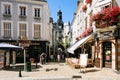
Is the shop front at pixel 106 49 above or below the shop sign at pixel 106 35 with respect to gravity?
below

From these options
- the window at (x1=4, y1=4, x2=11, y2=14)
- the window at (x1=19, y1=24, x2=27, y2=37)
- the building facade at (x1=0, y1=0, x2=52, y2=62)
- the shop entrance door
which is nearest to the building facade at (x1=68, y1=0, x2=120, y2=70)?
the shop entrance door

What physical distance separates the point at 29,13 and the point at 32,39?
3889 millimetres

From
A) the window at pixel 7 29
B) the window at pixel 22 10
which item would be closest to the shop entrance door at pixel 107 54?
the window at pixel 7 29

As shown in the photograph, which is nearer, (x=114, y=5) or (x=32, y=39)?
(x=114, y=5)

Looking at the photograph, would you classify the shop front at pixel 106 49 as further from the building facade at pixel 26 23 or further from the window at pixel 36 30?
the window at pixel 36 30

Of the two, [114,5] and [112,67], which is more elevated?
[114,5]

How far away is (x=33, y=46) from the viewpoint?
37344mm

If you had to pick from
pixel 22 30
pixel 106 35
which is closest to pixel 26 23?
pixel 22 30

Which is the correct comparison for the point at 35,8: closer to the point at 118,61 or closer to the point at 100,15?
the point at 100,15

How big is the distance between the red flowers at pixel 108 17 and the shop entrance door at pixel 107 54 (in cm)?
172

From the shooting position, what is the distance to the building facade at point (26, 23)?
36.2 metres

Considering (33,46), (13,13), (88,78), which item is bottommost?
(88,78)

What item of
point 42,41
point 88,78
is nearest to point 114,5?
point 88,78

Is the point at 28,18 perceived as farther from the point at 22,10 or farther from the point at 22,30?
the point at 22,30
